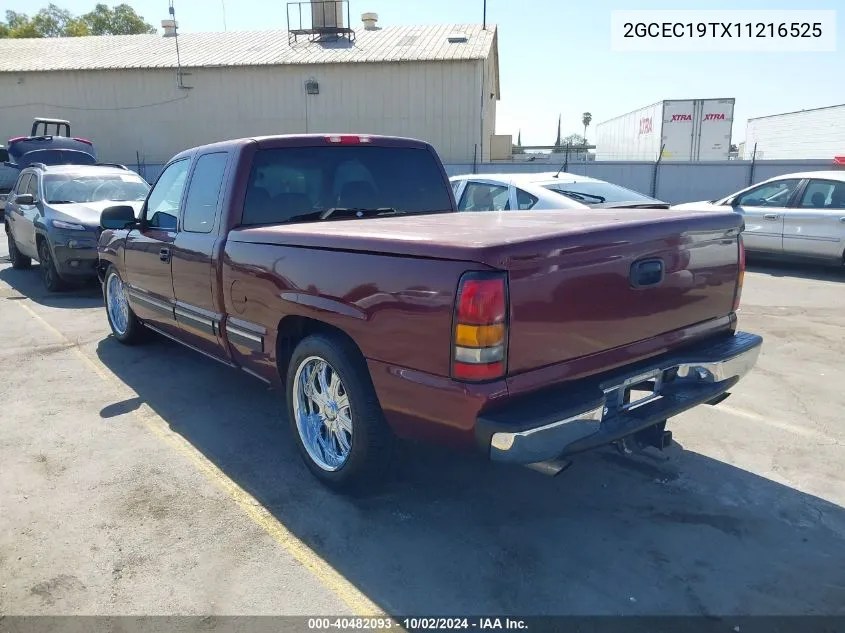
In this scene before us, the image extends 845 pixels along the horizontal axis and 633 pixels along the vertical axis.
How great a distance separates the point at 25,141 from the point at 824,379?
17296mm

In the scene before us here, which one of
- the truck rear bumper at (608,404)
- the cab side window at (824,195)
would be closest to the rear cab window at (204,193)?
the truck rear bumper at (608,404)

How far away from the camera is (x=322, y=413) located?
11.3 feet

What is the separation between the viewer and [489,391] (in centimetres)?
250

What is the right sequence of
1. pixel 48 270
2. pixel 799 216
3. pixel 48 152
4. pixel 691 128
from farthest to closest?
pixel 691 128 → pixel 48 152 → pixel 799 216 → pixel 48 270

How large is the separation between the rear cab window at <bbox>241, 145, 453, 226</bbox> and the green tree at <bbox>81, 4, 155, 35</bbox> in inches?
2630

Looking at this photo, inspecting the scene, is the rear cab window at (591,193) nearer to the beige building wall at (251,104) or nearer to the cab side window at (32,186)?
the cab side window at (32,186)

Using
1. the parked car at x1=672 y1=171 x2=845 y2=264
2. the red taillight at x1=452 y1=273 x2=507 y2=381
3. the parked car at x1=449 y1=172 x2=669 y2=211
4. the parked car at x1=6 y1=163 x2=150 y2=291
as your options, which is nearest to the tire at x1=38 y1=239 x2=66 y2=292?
the parked car at x1=6 y1=163 x2=150 y2=291

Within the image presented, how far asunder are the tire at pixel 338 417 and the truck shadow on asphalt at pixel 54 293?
19.2 ft

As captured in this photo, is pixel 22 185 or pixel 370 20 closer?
pixel 22 185

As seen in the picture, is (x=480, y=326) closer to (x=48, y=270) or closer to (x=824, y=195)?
(x=48, y=270)

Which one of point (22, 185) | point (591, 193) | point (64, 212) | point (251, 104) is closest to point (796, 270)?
point (591, 193)

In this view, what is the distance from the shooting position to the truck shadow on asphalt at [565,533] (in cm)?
258

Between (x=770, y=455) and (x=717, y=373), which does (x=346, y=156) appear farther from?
(x=770, y=455)

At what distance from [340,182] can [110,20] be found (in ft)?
226
